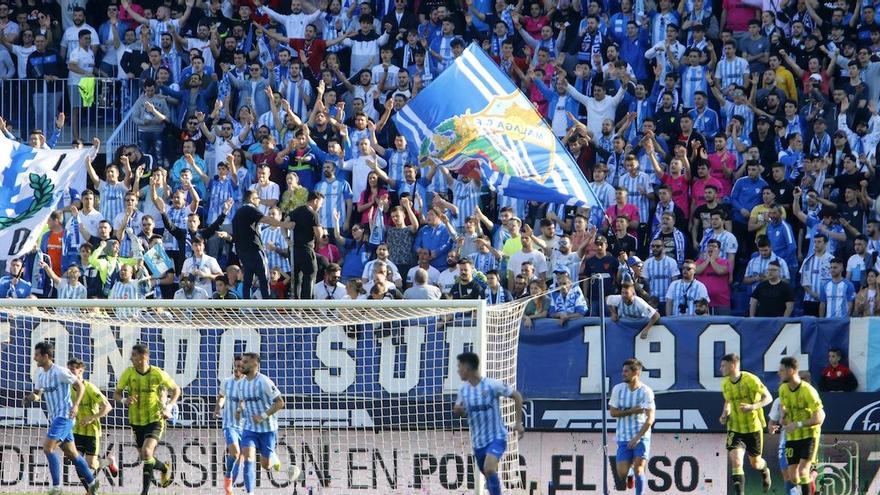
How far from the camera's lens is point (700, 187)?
21359 mm

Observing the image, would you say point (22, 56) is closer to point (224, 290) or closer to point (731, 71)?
point (224, 290)

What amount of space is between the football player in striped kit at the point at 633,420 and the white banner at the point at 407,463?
172 cm

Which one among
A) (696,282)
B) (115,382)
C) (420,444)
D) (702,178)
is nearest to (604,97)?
(702,178)

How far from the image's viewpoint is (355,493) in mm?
19422

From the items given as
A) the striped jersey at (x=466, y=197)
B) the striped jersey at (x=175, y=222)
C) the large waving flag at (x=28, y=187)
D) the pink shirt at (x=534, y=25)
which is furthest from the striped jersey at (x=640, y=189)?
the large waving flag at (x=28, y=187)

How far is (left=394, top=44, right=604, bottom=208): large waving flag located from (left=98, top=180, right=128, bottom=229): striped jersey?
17.6 ft

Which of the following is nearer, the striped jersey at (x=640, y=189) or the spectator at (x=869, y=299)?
the spectator at (x=869, y=299)

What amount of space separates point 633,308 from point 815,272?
8.14 feet

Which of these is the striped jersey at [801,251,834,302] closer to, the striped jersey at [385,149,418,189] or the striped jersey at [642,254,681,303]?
the striped jersey at [642,254,681,303]

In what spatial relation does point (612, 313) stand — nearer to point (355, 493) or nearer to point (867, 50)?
point (355, 493)

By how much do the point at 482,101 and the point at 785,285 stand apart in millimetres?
4254

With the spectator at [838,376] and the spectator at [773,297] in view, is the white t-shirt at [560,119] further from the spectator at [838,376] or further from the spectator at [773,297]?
the spectator at [838,376]

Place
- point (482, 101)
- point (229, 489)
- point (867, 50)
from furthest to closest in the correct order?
1. point (867, 50)
2. point (482, 101)
3. point (229, 489)

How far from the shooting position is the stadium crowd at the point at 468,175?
20.2m
